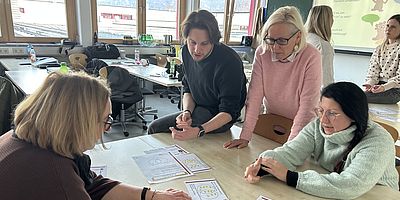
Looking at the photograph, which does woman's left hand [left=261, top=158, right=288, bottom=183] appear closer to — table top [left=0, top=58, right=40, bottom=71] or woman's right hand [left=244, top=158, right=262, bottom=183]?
woman's right hand [left=244, top=158, right=262, bottom=183]

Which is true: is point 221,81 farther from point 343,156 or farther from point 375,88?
point 375,88

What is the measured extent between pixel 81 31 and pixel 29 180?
4.78m

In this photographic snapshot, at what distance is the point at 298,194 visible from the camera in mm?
1123

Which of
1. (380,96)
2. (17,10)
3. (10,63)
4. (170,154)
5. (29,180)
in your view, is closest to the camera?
(29,180)

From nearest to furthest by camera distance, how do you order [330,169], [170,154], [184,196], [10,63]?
[184,196] < [330,169] < [170,154] < [10,63]

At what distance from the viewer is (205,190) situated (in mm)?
1127

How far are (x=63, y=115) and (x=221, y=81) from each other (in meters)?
1.04

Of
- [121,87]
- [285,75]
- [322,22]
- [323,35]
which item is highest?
[322,22]

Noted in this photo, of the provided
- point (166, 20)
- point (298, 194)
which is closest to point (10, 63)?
point (166, 20)

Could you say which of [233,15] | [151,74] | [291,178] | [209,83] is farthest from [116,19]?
[291,178]

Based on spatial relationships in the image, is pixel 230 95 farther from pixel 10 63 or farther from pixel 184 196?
pixel 10 63

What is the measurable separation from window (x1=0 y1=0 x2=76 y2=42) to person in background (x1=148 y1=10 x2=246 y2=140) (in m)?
4.01

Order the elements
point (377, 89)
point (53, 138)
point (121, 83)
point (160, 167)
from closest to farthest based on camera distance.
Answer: point (53, 138)
point (160, 167)
point (377, 89)
point (121, 83)

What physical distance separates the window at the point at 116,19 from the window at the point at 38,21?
1.54 ft
